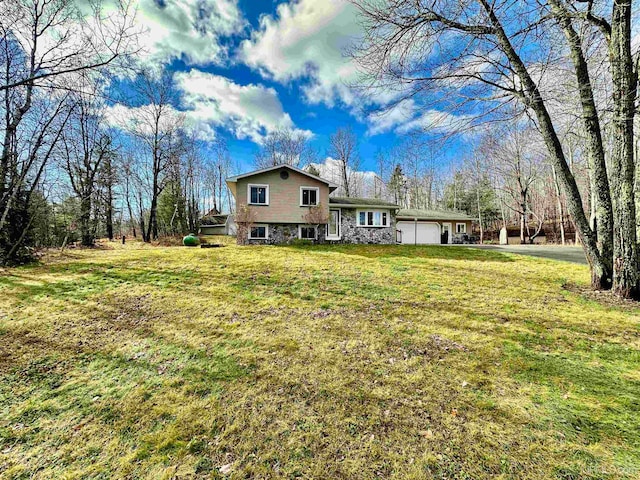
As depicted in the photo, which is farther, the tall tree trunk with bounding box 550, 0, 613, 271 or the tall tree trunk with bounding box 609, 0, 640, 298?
the tall tree trunk with bounding box 550, 0, 613, 271

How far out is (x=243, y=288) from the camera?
6762mm

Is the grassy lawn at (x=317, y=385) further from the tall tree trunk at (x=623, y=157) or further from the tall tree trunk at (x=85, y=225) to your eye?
the tall tree trunk at (x=85, y=225)

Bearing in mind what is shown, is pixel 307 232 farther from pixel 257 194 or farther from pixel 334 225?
pixel 257 194

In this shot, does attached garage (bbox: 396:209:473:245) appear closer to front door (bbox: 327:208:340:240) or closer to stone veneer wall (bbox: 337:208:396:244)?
stone veneer wall (bbox: 337:208:396:244)

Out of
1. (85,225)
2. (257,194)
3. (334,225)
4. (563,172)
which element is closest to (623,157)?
(563,172)

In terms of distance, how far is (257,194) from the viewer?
15867mm

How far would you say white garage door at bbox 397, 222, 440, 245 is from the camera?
2323cm

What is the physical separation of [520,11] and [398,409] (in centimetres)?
808

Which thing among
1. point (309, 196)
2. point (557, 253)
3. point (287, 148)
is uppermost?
point (287, 148)

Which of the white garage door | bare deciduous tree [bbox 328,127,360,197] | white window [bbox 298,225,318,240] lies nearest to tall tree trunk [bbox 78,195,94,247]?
white window [bbox 298,225,318,240]

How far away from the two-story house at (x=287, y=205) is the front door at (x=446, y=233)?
10809 millimetres

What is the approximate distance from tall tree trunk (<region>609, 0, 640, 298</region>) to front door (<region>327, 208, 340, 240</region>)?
13569mm

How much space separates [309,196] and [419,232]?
12.2 meters

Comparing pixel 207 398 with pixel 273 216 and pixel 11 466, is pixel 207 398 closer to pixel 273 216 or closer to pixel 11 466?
pixel 11 466
